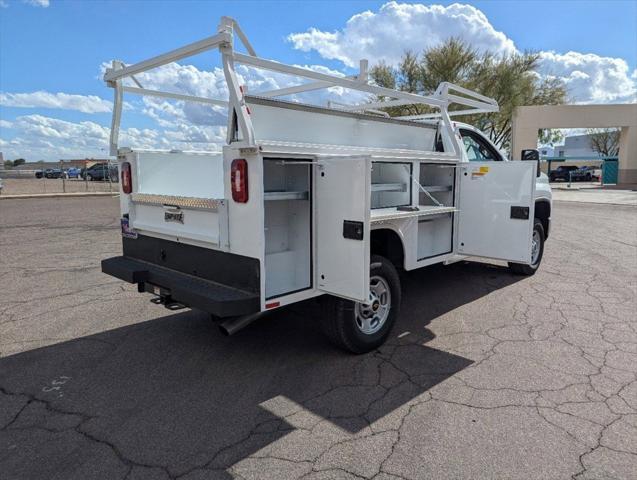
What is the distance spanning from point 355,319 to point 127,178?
8.54 feet

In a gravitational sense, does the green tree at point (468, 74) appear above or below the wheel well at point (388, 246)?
above

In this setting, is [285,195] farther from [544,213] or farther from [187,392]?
[544,213]

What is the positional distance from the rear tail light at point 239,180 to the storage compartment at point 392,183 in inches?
73.8

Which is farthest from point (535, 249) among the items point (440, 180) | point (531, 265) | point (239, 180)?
point (239, 180)

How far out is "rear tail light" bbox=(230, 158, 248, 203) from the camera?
3.55 meters

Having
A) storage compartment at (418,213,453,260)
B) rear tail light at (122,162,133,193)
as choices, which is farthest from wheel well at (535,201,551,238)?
rear tail light at (122,162,133,193)

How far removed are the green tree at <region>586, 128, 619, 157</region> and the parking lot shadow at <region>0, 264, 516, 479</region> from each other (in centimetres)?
7727

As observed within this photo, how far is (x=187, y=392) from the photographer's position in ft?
12.1

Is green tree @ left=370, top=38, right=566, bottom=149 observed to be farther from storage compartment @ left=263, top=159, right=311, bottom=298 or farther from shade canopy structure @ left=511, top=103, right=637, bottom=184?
storage compartment @ left=263, top=159, right=311, bottom=298

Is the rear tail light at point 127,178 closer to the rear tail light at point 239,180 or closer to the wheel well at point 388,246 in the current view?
the rear tail light at point 239,180

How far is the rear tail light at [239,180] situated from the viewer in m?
3.55

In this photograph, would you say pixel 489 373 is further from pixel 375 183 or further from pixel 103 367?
pixel 103 367

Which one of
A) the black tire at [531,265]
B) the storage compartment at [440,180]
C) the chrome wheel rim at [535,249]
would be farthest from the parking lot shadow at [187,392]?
the chrome wheel rim at [535,249]

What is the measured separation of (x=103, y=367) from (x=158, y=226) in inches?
51.2
